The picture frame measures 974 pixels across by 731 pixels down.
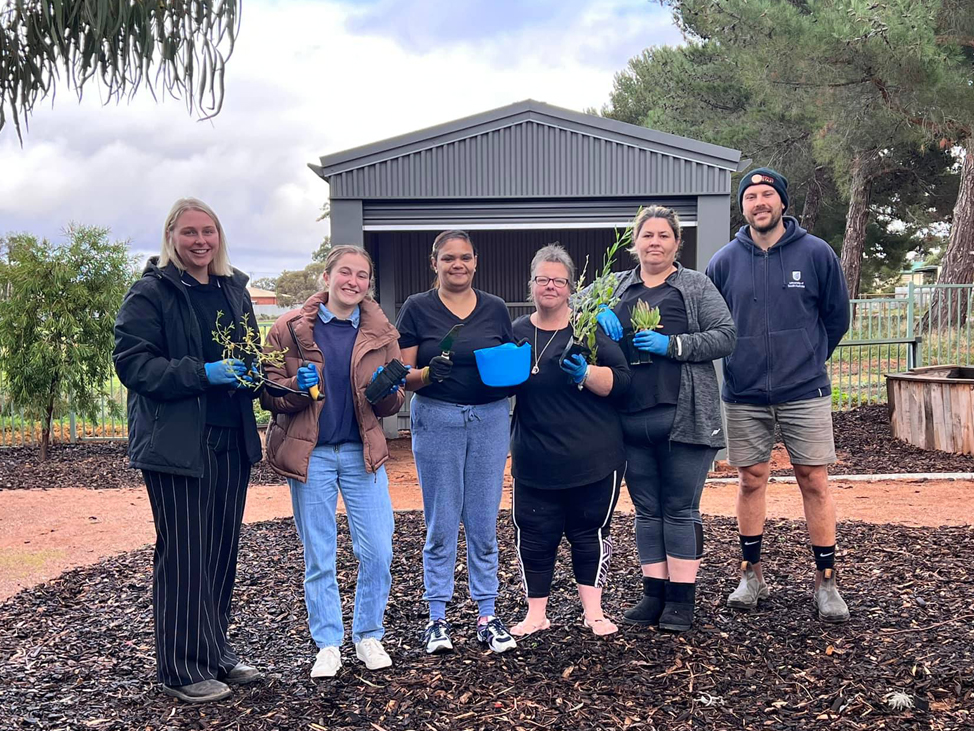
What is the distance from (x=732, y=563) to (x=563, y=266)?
2.35m

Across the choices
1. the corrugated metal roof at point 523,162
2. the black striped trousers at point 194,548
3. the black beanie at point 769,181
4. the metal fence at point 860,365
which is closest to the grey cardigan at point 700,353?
the black beanie at point 769,181

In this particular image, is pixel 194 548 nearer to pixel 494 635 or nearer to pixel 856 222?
pixel 494 635

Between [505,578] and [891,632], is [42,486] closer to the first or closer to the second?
[505,578]

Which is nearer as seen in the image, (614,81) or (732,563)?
(732,563)

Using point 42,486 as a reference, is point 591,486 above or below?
above

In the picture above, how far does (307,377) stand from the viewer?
341cm

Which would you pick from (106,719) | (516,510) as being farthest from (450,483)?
(106,719)

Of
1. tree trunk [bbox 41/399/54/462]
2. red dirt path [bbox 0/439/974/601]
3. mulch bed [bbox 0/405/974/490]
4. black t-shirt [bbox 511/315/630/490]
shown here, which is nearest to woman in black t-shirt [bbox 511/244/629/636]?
black t-shirt [bbox 511/315/630/490]

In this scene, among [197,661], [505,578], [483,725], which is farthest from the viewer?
[505,578]

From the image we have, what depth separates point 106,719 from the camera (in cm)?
343

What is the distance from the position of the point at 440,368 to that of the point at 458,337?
0.21m

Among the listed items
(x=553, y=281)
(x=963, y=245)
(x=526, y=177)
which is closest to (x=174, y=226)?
(x=553, y=281)

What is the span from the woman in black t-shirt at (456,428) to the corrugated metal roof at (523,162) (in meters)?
6.24

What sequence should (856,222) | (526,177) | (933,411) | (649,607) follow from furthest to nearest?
(856,222)
(933,411)
(526,177)
(649,607)
